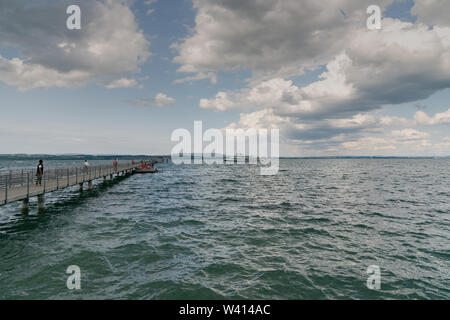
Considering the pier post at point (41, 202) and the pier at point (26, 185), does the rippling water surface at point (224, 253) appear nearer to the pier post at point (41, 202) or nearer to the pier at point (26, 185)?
the pier post at point (41, 202)

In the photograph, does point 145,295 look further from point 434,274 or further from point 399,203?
point 399,203

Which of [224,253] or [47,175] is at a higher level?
[47,175]

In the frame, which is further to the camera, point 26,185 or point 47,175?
point 47,175

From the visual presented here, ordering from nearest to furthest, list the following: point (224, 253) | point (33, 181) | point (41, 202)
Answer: point (224, 253), point (41, 202), point (33, 181)

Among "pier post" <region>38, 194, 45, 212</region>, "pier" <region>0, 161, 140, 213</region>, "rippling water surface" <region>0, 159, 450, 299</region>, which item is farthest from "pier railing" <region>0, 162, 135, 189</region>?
"rippling water surface" <region>0, 159, 450, 299</region>

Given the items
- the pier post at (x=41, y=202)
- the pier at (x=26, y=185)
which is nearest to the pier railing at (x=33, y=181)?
the pier at (x=26, y=185)

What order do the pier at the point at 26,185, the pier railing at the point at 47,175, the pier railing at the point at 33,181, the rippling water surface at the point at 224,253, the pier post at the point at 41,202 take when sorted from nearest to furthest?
the rippling water surface at the point at 224,253 → the pier at the point at 26,185 → the pier railing at the point at 33,181 → the pier railing at the point at 47,175 → the pier post at the point at 41,202

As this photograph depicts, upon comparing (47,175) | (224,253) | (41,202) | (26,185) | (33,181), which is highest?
(47,175)

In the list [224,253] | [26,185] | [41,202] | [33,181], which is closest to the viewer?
[224,253]

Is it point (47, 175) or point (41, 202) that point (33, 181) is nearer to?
point (47, 175)

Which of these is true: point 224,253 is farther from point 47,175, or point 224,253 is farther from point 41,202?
point 47,175

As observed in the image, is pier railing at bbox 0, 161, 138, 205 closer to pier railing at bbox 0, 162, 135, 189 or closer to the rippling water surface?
pier railing at bbox 0, 162, 135, 189

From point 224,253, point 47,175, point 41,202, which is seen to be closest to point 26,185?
point 47,175

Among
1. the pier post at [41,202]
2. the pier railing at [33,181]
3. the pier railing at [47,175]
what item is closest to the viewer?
the pier railing at [33,181]
